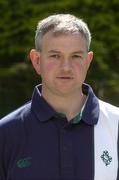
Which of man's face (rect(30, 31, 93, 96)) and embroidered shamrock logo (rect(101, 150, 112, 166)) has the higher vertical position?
man's face (rect(30, 31, 93, 96))

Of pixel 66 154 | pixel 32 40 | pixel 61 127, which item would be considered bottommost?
pixel 32 40

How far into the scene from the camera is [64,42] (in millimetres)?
3059

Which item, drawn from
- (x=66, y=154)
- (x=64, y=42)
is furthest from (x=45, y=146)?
(x=64, y=42)

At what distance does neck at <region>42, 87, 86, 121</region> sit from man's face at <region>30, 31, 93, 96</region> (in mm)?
39

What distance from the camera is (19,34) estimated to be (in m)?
8.47

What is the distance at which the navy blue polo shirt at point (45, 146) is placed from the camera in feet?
9.92

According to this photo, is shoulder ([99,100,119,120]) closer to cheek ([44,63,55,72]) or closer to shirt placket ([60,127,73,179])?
shirt placket ([60,127,73,179])

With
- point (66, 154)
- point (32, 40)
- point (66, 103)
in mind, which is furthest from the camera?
point (32, 40)

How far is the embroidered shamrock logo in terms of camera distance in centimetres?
308

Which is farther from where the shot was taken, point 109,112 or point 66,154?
point 109,112

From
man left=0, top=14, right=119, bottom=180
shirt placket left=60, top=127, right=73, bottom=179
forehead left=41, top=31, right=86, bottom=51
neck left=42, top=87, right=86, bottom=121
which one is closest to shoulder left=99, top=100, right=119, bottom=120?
man left=0, top=14, right=119, bottom=180

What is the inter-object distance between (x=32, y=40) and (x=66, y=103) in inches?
201

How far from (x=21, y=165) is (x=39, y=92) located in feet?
1.34

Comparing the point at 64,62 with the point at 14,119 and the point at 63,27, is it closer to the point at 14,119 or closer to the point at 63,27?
the point at 63,27
